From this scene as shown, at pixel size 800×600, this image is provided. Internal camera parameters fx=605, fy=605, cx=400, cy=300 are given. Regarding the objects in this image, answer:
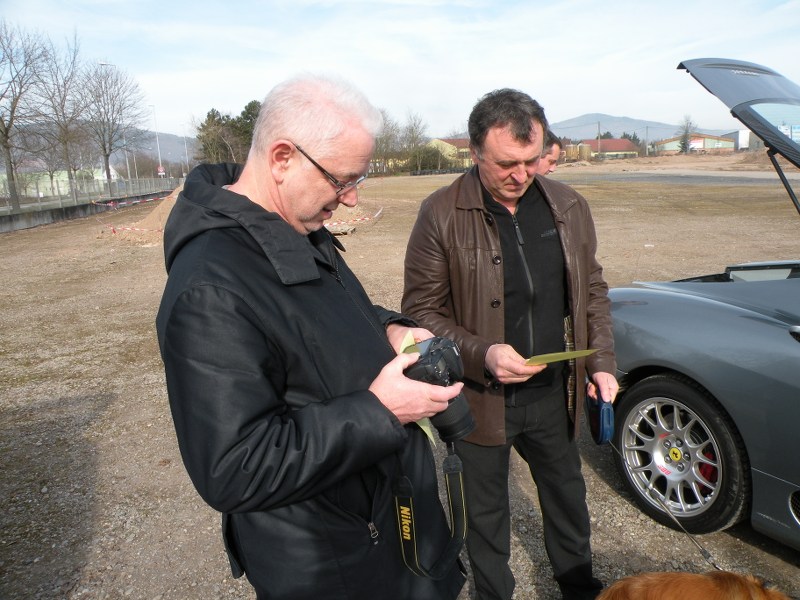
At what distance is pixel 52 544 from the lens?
326 cm

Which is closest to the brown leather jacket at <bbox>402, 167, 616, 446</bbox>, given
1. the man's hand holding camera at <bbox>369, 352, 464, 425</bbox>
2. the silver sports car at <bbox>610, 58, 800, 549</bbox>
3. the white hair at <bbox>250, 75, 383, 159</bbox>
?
the silver sports car at <bbox>610, 58, 800, 549</bbox>

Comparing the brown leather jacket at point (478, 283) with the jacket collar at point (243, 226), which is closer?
the jacket collar at point (243, 226)

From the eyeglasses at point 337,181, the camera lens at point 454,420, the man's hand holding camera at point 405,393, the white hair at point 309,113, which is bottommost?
the camera lens at point 454,420

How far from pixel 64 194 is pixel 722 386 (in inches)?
1238

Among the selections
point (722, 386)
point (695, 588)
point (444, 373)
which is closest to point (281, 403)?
point (444, 373)

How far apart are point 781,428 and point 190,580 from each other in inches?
108

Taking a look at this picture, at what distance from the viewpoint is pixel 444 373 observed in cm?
154

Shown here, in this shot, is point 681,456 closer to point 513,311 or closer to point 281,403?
point 513,311

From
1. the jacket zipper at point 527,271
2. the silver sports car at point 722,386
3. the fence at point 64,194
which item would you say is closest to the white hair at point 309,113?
the jacket zipper at point 527,271

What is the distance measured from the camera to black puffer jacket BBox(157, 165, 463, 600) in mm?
1268

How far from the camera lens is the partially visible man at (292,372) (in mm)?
1272

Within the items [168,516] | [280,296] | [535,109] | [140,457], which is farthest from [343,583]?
[140,457]

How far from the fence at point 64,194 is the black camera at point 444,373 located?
24.7 meters

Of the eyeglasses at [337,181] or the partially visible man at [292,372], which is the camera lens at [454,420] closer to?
the partially visible man at [292,372]
